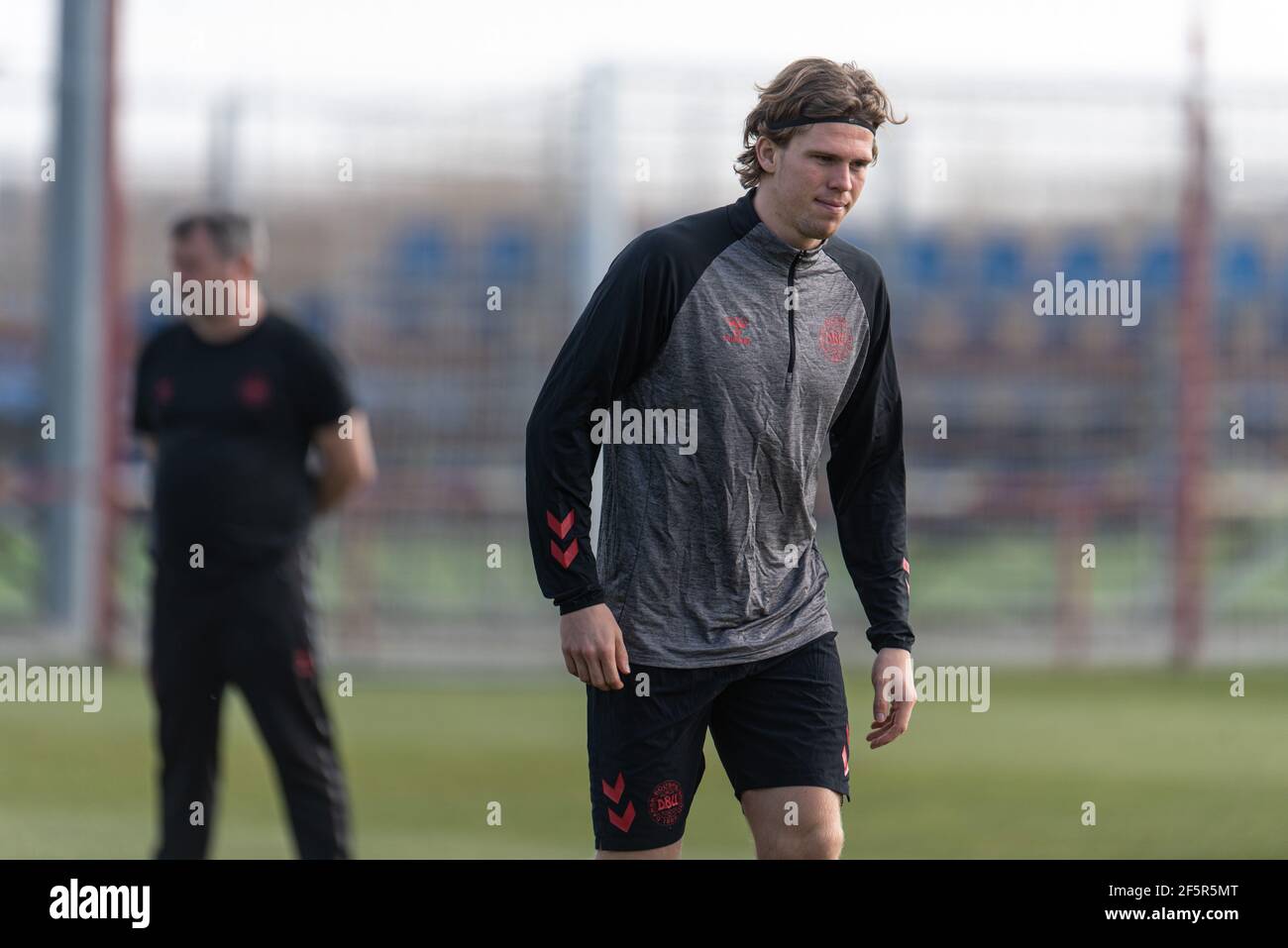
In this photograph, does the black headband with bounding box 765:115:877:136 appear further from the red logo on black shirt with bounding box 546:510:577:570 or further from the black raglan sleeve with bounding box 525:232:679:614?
the red logo on black shirt with bounding box 546:510:577:570

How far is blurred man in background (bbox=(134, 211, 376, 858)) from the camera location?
16.5ft

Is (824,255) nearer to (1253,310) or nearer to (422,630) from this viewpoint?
(422,630)

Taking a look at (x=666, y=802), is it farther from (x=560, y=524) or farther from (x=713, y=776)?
(x=713, y=776)

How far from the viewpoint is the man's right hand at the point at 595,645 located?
137 inches

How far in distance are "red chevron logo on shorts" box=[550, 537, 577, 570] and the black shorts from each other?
0.28 meters

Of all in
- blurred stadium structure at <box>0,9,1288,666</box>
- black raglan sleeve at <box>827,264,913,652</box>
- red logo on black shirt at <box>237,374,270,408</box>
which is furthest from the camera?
blurred stadium structure at <box>0,9,1288,666</box>

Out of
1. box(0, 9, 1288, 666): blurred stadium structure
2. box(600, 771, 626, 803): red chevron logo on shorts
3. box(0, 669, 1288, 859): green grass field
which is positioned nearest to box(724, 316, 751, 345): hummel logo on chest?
box(600, 771, 626, 803): red chevron logo on shorts

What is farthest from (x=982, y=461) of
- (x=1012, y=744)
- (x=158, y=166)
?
(x=158, y=166)

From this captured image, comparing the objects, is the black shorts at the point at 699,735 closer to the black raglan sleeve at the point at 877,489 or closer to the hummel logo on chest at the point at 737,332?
the black raglan sleeve at the point at 877,489

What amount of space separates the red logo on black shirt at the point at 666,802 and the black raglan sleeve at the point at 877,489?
0.56m

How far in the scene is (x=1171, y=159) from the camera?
11641 millimetres

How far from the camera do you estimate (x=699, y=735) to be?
3.74m

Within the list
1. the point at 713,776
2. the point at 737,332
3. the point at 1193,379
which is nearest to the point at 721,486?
the point at 737,332

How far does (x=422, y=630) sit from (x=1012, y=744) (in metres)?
3.92
